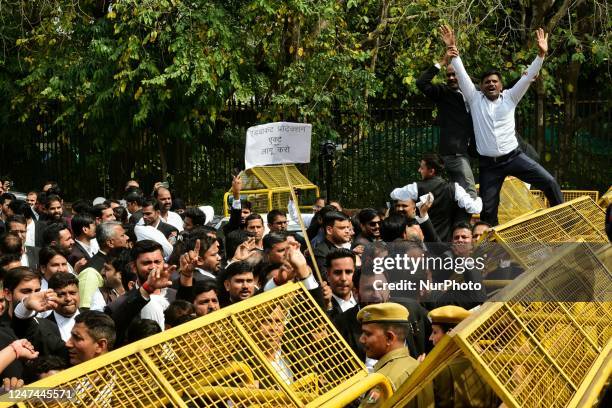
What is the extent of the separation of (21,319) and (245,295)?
147 cm

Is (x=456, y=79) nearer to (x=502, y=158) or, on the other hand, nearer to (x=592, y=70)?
(x=502, y=158)

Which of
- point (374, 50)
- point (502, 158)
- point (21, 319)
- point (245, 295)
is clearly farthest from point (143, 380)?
point (374, 50)

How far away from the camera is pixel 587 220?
7.97 meters

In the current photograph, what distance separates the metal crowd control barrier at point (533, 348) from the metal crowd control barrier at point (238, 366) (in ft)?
1.20

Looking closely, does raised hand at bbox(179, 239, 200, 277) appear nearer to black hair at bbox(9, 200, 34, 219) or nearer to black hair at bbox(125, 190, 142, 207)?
black hair at bbox(9, 200, 34, 219)

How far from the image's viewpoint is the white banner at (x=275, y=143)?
9711mm

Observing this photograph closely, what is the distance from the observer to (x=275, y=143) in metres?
9.77

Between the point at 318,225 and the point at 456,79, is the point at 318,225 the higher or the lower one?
the lower one

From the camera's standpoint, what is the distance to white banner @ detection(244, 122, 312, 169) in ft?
31.9

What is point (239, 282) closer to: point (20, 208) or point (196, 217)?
point (196, 217)


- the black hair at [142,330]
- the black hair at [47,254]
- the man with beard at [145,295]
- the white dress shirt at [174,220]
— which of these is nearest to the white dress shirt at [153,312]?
the man with beard at [145,295]

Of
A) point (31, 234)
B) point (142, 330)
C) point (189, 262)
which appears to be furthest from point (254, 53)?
point (142, 330)

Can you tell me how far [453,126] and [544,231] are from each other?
11.6ft

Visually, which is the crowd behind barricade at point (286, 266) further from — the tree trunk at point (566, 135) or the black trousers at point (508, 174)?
the tree trunk at point (566, 135)
